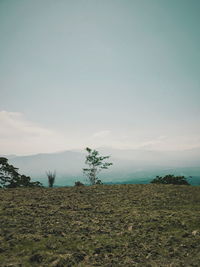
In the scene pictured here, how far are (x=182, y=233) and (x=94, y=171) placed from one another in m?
41.0

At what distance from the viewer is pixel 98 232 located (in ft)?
20.2

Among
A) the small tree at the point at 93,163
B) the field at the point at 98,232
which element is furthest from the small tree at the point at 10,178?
the small tree at the point at 93,163

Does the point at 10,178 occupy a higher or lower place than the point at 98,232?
higher

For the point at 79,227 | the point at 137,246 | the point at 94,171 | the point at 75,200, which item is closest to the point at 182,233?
the point at 137,246

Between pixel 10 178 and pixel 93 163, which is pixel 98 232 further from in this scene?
pixel 93 163

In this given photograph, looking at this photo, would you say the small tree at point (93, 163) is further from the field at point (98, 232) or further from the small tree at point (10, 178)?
the field at point (98, 232)

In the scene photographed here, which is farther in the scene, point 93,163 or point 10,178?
point 93,163

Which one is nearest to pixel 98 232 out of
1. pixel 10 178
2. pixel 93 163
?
pixel 10 178

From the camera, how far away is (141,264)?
433cm

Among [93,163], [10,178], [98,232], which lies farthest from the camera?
[93,163]

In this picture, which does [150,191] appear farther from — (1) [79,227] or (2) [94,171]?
(2) [94,171]

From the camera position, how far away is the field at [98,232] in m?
4.45

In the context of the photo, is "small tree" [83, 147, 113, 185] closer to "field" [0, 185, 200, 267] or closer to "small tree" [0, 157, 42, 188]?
"small tree" [0, 157, 42, 188]

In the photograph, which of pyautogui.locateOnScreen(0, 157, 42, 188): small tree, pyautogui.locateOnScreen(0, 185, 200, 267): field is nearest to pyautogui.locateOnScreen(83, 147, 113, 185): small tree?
pyautogui.locateOnScreen(0, 157, 42, 188): small tree
